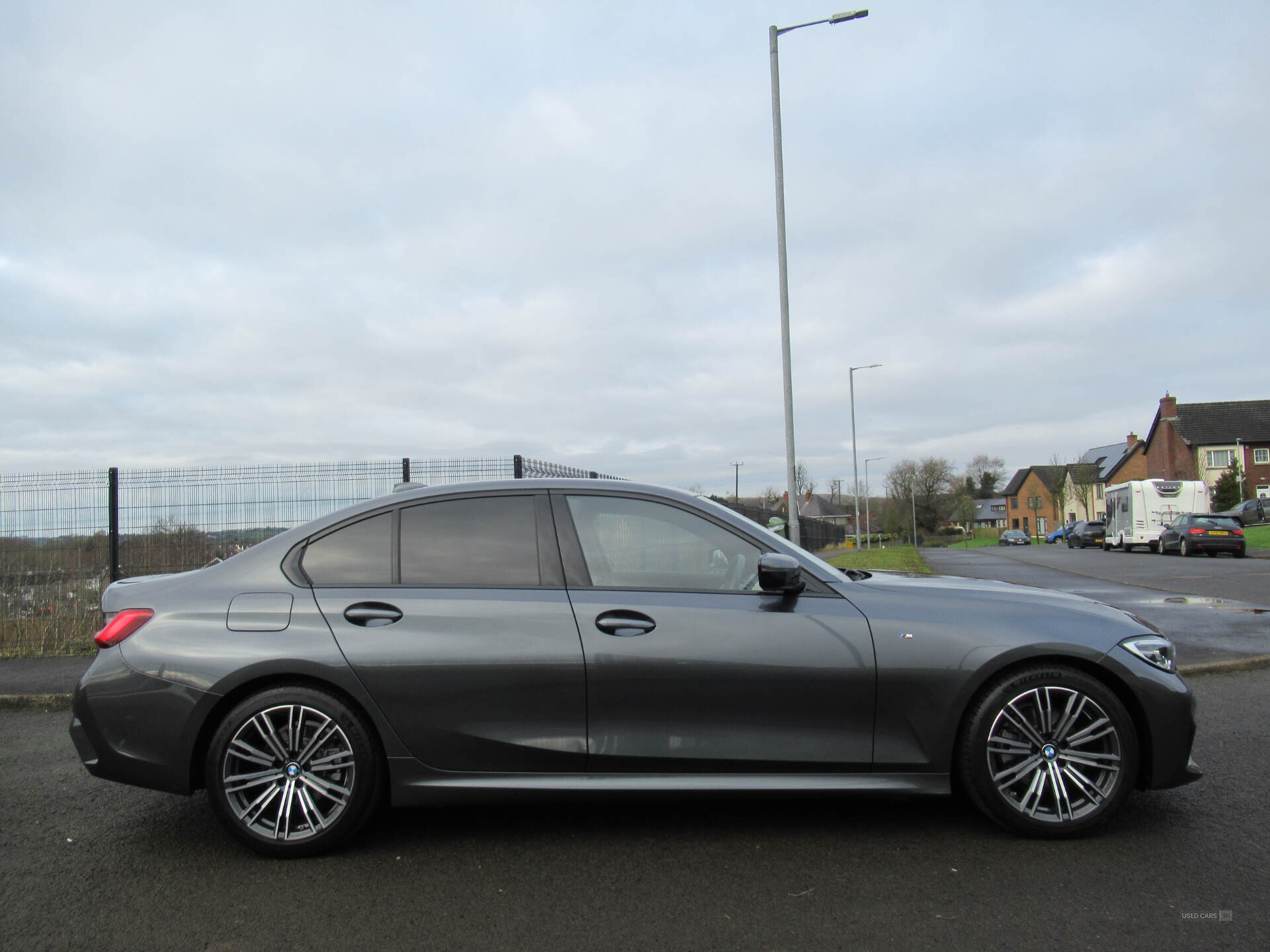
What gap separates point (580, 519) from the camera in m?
4.01

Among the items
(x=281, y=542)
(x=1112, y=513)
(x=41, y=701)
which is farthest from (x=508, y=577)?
(x=1112, y=513)

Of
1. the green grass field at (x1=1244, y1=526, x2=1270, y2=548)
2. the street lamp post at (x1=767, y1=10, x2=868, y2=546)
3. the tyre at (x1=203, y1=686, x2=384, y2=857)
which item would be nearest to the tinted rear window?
the green grass field at (x1=1244, y1=526, x2=1270, y2=548)

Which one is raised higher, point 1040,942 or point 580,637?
point 580,637

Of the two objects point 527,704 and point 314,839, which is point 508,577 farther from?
point 314,839

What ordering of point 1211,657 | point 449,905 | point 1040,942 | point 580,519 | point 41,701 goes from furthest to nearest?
point 1211,657 → point 41,701 → point 580,519 → point 449,905 → point 1040,942

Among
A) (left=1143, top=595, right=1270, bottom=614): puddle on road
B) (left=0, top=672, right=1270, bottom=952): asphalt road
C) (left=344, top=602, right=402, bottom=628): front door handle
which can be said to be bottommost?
(left=1143, top=595, right=1270, bottom=614): puddle on road

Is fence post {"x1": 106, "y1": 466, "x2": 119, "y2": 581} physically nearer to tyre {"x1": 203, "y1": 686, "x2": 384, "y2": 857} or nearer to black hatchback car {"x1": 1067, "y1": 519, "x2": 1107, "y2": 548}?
tyre {"x1": 203, "y1": 686, "x2": 384, "y2": 857}

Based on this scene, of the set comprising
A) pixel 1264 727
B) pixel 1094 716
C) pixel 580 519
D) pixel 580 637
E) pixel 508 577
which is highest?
pixel 580 519

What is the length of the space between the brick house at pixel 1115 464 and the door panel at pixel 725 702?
245 feet

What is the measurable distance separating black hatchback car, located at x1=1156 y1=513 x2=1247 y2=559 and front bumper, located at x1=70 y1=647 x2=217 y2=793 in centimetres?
3100

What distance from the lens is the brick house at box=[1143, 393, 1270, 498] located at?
64.0 meters

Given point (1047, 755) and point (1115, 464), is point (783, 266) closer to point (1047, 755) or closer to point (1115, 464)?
point (1047, 755)

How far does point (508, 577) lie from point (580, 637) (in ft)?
1.44

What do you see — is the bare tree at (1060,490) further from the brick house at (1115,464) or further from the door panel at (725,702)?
the door panel at (725,702)
